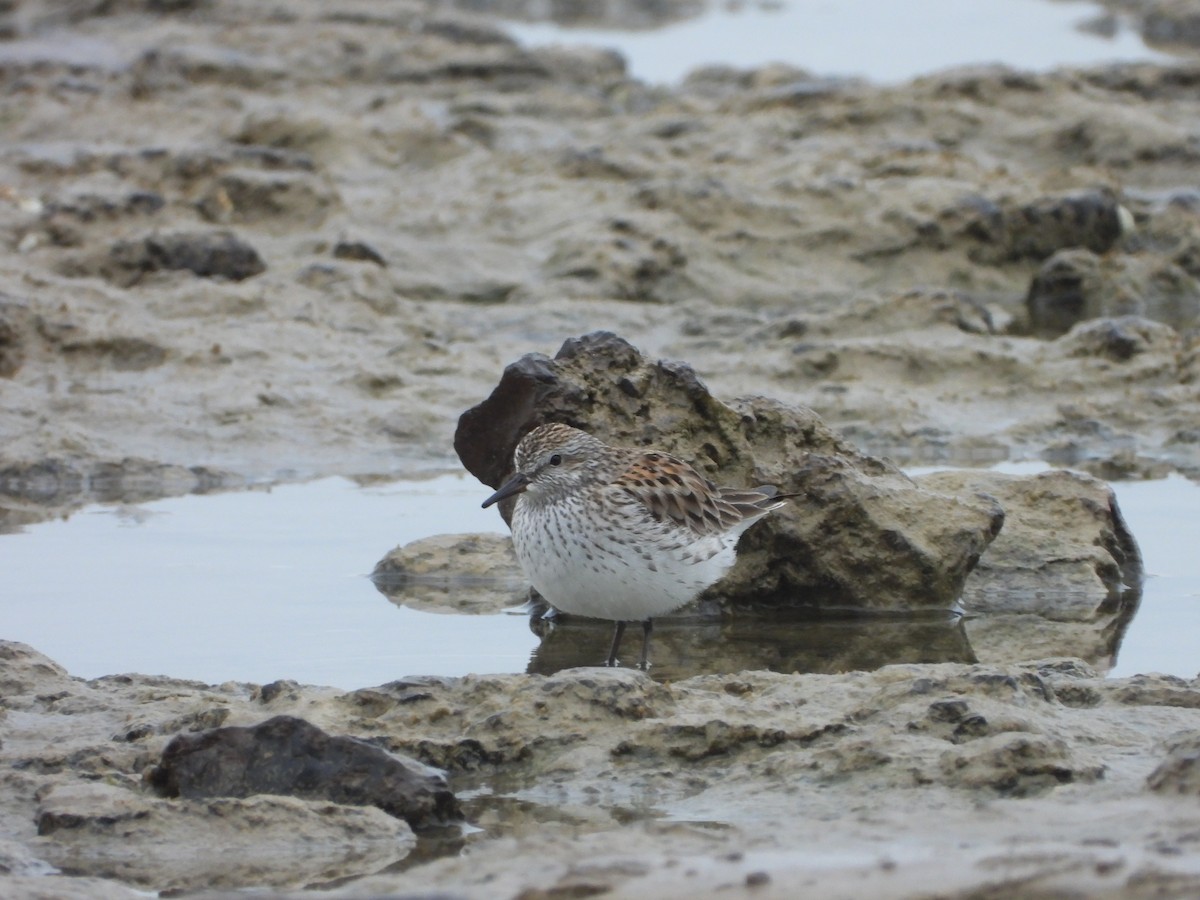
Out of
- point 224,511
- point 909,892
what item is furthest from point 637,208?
point 909,892

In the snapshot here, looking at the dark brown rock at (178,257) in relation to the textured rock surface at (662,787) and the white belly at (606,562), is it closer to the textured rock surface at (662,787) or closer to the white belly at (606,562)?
the white belly at (606,562)

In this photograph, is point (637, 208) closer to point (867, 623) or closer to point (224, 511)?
point (224, 511)

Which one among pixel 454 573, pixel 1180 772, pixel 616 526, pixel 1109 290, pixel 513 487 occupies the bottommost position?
pixel 1180 772

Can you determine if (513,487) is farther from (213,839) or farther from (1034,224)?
(1034,224)

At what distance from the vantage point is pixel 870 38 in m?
31.3

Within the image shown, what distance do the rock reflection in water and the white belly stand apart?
337mm

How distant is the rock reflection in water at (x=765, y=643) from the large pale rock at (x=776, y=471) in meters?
0.17

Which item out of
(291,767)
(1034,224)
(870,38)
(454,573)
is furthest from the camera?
(870,38)

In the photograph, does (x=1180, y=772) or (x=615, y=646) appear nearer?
(x=1180, y=772)

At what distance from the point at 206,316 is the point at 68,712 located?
24.9 ft

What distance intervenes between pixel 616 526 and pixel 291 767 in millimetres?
2184

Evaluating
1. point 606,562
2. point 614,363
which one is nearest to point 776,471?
point 614,363

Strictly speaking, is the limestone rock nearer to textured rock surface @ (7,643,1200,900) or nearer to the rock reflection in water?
the rock reflection in water

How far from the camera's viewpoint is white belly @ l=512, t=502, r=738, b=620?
7027 mm
